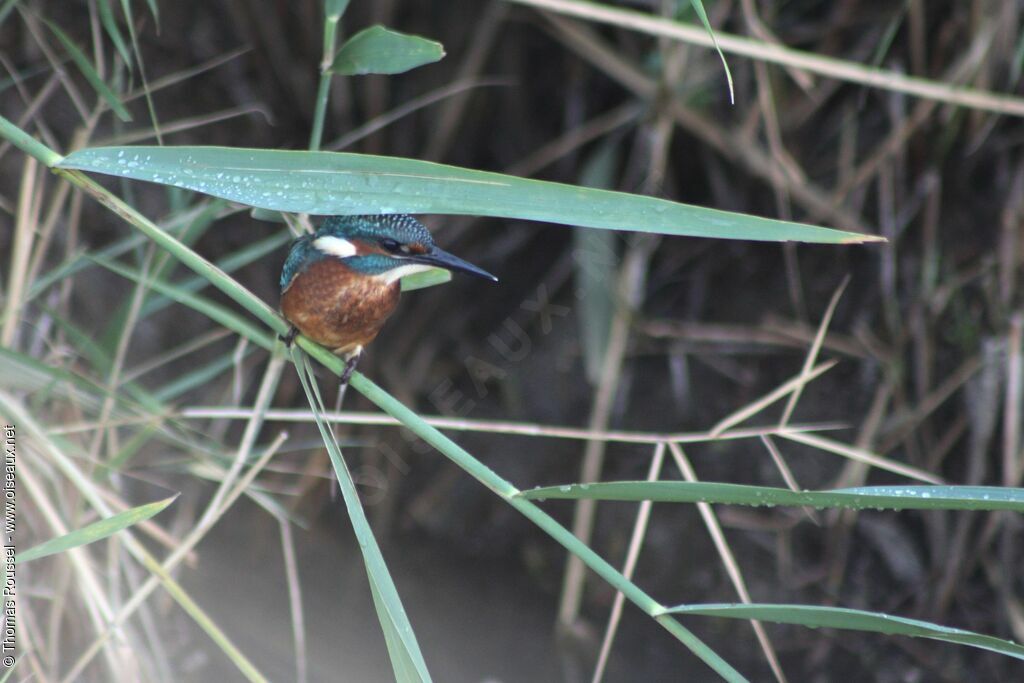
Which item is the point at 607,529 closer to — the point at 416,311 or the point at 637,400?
the point at 637,400

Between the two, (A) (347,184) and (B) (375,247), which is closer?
(A) (347,184)

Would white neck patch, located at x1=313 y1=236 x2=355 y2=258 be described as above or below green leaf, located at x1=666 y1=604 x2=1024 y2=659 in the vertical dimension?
above

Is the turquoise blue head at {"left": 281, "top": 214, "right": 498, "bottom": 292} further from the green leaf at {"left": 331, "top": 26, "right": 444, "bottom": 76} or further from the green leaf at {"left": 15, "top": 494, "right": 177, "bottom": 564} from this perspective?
the green leaf at {"left": 15, "top": 494, "right": 177, "bottom": 564}

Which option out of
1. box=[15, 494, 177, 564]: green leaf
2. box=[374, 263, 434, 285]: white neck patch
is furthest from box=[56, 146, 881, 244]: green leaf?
box=[374, 263, 434, 285]: white neck patch

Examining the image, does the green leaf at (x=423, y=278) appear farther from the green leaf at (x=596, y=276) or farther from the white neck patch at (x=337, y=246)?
the green leaf at (x=596, y=276)

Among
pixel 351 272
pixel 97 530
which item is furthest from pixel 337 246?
pixel 97 530

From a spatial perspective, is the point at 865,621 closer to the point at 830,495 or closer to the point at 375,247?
the point at 830,495

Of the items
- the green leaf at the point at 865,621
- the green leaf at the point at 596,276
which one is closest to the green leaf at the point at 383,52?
the green leaf at the point at 865,621
